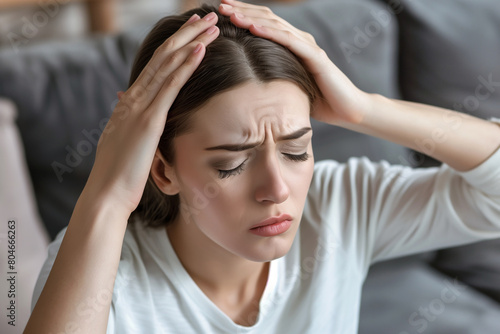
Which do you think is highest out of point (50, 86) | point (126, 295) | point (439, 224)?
point (50, 86)

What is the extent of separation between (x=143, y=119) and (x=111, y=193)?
128mm

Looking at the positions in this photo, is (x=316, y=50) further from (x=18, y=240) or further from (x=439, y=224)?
(x=18, y=240)

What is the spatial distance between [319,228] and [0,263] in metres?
0.76

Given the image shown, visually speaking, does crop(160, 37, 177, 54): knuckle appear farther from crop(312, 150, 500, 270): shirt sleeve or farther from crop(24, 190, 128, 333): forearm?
crop(312, 150, 500, 270): shirt sleeve

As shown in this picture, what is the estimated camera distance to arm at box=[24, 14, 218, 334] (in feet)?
2.76

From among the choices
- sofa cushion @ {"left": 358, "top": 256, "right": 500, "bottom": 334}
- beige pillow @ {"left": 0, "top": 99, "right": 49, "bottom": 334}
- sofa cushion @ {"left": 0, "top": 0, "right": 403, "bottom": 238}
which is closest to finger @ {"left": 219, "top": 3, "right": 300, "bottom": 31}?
sofa cushion @ {"left": 0, "top": 0, "right": 403, "bottom": 238}

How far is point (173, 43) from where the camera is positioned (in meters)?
0.89

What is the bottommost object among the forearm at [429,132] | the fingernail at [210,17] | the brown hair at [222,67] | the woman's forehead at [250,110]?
the forearm at [429,132]

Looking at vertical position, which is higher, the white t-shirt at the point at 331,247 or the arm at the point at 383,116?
the arm at the point at 383,116

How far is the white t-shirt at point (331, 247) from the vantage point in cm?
104

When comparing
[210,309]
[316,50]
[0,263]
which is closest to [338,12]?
[316,50]

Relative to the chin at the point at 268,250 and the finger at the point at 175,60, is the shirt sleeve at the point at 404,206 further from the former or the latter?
the finger at the point at 175,60

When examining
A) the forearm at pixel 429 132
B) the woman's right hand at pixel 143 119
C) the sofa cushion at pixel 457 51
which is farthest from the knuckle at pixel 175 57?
the sofa cushion at pixel 457 51

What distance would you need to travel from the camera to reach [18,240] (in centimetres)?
139
